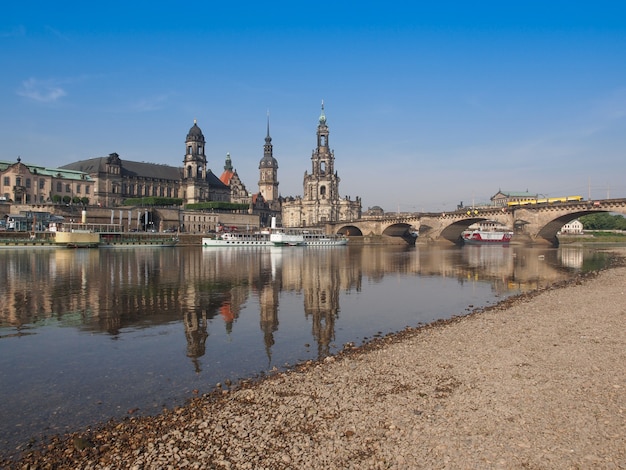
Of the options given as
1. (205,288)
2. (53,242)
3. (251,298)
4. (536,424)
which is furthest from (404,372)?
(53,242)

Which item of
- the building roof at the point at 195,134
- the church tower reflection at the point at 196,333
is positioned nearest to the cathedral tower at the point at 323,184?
the building roof at the point at 195,134

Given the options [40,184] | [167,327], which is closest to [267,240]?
[40,184]

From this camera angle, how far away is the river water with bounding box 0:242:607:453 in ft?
29.9

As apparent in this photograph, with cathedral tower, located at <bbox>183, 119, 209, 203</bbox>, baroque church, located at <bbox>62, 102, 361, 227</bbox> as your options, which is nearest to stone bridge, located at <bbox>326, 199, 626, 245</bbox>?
baroque church, located at <bbox>62, 102, 361, 227</bbox>

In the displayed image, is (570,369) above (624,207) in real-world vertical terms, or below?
below

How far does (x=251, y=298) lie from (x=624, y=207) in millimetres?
55625

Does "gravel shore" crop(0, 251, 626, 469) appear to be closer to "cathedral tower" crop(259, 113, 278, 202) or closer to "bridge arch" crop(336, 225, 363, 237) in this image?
"bridge arch" crop(336, 225, 363, 237)

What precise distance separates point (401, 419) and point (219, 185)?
123 m

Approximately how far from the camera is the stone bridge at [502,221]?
208 feet

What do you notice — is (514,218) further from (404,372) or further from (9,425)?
(9,425)

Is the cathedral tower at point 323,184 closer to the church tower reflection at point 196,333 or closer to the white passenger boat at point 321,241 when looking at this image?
the white passenger boat at point 321,241

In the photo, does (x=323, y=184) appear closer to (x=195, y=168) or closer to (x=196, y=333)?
(x=195, y=168)

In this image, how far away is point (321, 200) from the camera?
417ft

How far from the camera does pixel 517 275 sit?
110 ft
